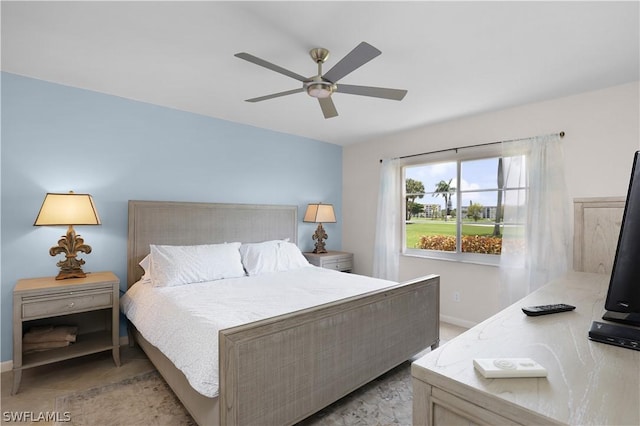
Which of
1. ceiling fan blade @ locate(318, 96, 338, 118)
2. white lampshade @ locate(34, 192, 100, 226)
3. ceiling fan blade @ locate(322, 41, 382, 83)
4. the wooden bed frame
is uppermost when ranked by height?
ceiling fan blade @ locate(322, 41, 382, 83)

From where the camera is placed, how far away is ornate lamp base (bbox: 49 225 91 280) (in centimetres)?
265

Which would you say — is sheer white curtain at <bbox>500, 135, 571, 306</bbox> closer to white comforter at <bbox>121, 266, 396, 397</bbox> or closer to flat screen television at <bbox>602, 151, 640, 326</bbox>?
white comforter at <bbox>121, 266, 396, 397</bbox>

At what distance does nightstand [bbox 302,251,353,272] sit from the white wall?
33 cm

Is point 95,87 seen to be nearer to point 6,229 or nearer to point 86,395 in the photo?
point 6,229

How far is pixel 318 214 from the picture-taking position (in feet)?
14.4

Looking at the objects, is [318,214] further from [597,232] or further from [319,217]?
[597,232]

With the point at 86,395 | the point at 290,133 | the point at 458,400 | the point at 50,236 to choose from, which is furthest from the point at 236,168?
the point at 458,400

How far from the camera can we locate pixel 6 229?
2.55 metres

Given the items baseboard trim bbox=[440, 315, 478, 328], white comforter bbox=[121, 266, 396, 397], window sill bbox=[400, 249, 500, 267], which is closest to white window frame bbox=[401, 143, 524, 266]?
window sill bbox=[400, 249, 500, 267]

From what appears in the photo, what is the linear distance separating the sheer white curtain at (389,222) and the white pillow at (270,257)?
3.97ft

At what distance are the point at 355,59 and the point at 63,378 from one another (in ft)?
10.7

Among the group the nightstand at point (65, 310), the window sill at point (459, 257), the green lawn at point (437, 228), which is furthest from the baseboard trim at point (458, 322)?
the nightstand at point (65, 310)

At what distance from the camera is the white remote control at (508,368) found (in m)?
0.66

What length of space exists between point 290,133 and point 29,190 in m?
2.88
